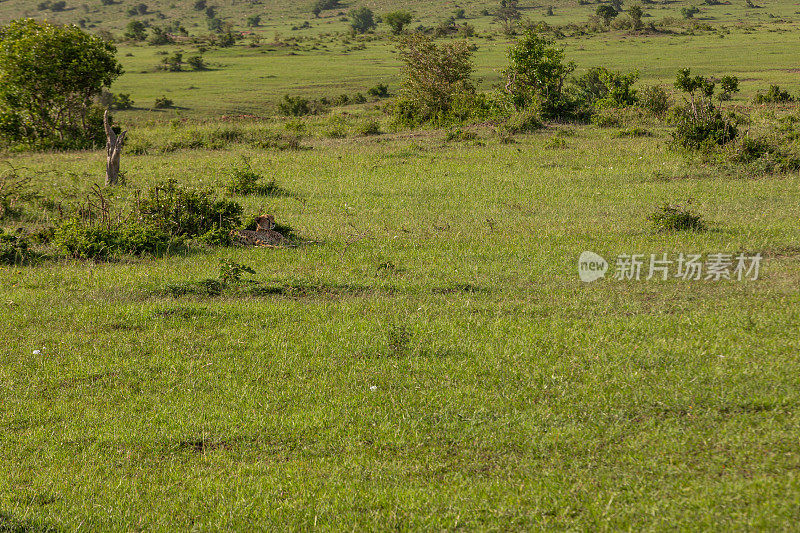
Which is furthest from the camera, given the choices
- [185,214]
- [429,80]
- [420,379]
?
[429,80]

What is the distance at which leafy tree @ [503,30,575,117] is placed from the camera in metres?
31.2

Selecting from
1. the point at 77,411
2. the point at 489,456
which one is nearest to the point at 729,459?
the point at 489,456

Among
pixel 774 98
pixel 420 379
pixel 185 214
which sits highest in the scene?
pixel 774 98

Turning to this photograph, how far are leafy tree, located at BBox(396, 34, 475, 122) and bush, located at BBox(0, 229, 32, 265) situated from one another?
21780mm

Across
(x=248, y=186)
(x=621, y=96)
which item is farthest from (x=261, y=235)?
(x=621, y=96)

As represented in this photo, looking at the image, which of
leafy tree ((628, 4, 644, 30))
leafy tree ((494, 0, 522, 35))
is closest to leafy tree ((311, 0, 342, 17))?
leafy tree ((494, 0, 522, 35))

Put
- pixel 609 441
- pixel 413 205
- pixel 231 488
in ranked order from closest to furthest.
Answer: pixel 231 488 → pixel 609 441 → pixel 413 205

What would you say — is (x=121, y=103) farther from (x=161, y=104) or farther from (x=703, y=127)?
(x=703, y=127)

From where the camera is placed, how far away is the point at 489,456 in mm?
6109

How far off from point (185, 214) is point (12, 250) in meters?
3.21

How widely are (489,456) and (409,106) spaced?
28291 mm

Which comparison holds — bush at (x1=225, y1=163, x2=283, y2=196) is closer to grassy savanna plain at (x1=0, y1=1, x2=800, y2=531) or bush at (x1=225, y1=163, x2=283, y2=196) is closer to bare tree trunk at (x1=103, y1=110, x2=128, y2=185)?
grassy savanna plain at (x1=0, y1=1, x2=800, y2=531)

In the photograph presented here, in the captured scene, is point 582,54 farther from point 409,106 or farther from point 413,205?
point 413,205

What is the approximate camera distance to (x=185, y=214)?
558 inches
